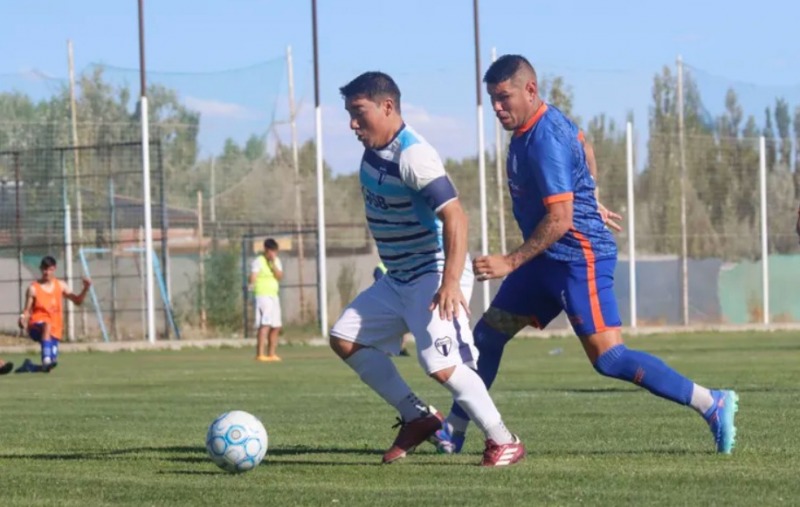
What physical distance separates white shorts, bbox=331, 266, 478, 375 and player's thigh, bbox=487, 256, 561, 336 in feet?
0.71

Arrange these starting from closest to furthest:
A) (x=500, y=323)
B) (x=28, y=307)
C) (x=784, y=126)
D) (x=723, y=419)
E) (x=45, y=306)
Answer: (x=723, y=419) → (x=500, y=323) → (x=28, y=307) → (x=45, y=306) → (x=784, y=126)

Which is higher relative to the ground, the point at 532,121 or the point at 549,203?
the point at 532,121

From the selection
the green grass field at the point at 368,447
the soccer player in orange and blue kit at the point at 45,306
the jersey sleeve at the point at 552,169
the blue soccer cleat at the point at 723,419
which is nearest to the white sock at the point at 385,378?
the green grass field at the point at 368,447

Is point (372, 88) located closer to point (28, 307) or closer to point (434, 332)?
point (434, 332)

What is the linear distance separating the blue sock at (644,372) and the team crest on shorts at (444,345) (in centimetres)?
82

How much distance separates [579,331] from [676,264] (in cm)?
3461

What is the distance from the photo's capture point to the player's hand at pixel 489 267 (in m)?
8.18

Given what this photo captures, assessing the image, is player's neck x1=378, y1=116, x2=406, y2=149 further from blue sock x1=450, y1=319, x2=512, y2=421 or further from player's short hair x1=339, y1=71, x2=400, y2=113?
blue sock x1=450, y1=319, x2=512, y2=421

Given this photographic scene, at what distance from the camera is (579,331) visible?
8633 millimetres

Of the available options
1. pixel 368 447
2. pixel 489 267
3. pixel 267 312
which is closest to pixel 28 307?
pixel 267 312

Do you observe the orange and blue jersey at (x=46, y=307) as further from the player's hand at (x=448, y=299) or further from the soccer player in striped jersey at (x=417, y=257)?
the player's hand at (x=448, y=299)

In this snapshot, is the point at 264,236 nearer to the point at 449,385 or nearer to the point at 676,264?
the point at 676,264

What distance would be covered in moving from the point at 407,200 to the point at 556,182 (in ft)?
2.58

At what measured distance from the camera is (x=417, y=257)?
863cm
